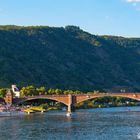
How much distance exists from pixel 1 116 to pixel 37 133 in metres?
63.5

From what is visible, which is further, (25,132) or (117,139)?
(25,132)

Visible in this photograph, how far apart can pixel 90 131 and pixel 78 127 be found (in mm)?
10566

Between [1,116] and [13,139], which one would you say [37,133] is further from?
[1,116]

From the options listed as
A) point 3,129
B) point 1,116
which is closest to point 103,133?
point 3,129

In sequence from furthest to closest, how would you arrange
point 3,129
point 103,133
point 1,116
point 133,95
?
point 133,95, point 1,116, point 3,129, point 103,133

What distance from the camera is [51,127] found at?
131m

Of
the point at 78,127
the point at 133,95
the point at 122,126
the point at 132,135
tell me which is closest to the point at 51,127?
the point at 78,127

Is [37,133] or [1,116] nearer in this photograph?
[37,133]

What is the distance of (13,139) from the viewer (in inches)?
4181

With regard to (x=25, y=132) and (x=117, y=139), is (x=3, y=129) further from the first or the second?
(x=117, y=139)

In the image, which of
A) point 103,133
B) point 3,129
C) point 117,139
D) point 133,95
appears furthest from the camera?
point 133,95

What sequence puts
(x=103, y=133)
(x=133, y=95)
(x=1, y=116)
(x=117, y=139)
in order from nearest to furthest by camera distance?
1. (x=117, y=139)
2. (x=103, y=133)
3. (x=1, y=116)
4. (x=133, y=95)

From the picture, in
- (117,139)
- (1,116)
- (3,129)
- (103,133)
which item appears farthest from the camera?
(1,116)

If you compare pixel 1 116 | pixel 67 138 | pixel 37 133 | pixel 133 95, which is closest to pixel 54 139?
pixel 67 138
